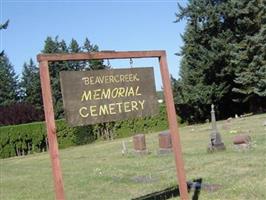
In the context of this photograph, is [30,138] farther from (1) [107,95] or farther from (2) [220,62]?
(1) [107,95]

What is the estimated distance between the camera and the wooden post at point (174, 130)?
793 cm

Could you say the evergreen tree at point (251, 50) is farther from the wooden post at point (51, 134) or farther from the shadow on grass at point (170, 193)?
the wooden post at point (51, 134)

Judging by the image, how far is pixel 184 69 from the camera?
4819 cm

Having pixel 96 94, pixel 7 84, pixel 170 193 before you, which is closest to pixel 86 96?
pixel 96 94

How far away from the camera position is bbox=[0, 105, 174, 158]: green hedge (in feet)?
116

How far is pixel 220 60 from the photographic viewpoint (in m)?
45.4

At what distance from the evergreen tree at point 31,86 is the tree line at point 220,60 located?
1303 inches

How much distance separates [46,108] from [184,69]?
4177 cm

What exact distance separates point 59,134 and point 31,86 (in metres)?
44.4

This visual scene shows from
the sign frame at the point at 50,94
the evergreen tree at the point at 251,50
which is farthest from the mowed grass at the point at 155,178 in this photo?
the evergreen tree at the point at 251,50

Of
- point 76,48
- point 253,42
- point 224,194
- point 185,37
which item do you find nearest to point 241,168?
point 224,194

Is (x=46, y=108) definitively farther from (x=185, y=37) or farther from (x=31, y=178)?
(x=185, y=37)

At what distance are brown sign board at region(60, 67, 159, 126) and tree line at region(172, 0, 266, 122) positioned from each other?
35.4m

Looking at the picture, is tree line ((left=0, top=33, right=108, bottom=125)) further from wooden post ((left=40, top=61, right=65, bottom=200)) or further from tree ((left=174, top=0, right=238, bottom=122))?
wooden post ((left=40, top=61, right=65, bottom=200))
